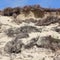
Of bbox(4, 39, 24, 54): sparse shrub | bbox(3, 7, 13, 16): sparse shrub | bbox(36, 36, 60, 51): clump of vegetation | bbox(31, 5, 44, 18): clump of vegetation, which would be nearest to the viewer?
bbox(36, 36, 60, 51): clump of vegetation

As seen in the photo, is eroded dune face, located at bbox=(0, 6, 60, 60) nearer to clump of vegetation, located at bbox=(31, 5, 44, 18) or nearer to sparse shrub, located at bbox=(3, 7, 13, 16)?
clump of vegetation, located at bbox=(31, 5, 44, 18)

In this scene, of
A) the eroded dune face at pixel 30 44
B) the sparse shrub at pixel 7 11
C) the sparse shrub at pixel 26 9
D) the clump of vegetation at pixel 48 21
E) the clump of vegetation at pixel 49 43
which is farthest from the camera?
the sparse shrub at pixel 26 9

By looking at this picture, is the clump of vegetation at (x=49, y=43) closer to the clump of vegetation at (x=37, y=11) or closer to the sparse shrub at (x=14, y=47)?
the sparse shrub at (x=14, y=47)

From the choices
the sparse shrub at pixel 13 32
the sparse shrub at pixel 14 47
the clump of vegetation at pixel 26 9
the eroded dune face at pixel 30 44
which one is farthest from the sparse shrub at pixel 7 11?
the sparse shrub at pixel 14 47

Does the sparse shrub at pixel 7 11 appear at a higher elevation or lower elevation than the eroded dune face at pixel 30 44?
higher

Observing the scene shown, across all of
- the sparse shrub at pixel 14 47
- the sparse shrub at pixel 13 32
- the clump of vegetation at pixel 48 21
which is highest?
the clump of vegetation at pixel 48 21

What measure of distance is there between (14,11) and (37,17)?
76.5 inches

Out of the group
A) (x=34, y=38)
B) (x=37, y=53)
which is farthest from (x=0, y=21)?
(x=37, y=53)

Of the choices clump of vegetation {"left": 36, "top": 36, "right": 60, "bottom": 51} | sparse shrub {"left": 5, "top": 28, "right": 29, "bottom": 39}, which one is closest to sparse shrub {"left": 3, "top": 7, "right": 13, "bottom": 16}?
sparse shrub {"left": 5, "top": 28, "right": 29, "bottom": 39}

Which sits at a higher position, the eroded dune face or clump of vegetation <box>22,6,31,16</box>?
clump of vegetation <box>22,6,31,16</box>

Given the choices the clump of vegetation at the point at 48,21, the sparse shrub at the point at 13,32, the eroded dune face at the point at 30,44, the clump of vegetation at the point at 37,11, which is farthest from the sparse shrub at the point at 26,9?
the sparse shrub at the point at 13,32

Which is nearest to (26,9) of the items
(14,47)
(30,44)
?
(30,44)

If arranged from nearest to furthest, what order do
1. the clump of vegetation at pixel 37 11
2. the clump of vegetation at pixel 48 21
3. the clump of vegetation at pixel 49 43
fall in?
the clump of vegetation at pixel 49 43
the clump of vegetation at pixel 48 21
the clump of vegetation at pixel 37 11

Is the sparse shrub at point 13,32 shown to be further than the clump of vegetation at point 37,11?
No
